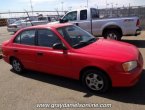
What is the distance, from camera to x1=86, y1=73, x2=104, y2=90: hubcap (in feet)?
16.1

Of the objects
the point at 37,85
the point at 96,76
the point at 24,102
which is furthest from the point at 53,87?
the point at 96,76

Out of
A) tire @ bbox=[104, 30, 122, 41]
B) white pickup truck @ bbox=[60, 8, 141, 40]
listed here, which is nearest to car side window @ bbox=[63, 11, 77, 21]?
white pickup truck @ bbox=[60, 8, 141, 40]

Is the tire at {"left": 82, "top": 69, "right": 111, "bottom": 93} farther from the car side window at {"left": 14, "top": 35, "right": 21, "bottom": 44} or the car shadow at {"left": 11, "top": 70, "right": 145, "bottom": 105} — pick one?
the car side window at {"left": 14, "top": 35, "right": 21, "bottom": 44}

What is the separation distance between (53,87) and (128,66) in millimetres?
2094

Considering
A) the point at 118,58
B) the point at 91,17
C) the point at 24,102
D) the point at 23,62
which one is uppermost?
the point at 91,17

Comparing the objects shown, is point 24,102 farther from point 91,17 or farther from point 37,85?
point 91,17

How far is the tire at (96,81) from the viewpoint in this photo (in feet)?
15.8

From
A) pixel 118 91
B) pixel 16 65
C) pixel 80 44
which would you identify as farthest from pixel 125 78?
pixel 16 65

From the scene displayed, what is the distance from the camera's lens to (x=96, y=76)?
491 cm

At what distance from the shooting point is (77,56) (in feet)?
16.6

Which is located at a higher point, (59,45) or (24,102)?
(59,45)

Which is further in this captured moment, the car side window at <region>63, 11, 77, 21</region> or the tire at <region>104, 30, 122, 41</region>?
the car side window at <region>63, 11, 77, 21</region>

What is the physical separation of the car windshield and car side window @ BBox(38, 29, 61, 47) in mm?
218

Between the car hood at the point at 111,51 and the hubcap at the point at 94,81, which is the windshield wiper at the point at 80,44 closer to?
the car hood at the point at 111,51
